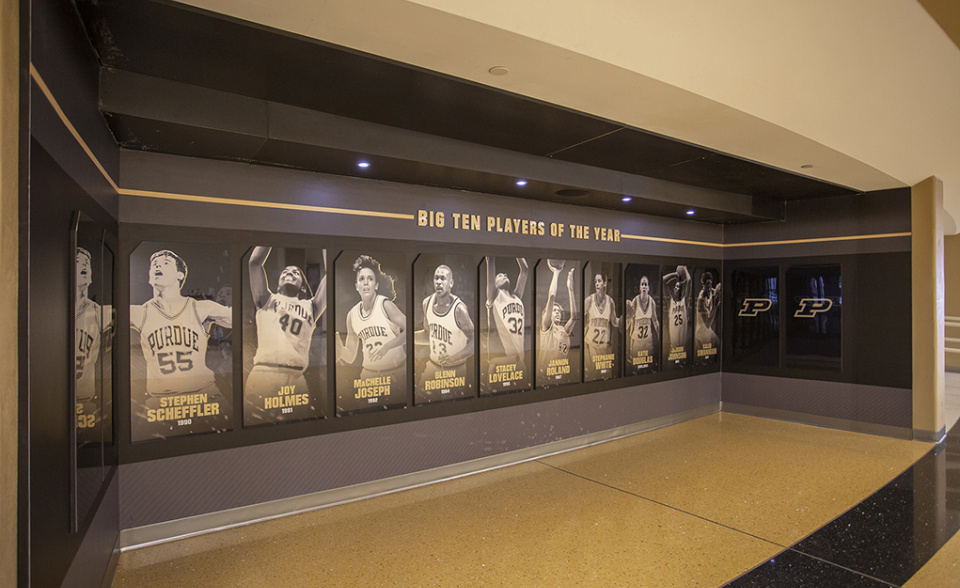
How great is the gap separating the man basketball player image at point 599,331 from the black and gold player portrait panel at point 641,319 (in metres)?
0.24

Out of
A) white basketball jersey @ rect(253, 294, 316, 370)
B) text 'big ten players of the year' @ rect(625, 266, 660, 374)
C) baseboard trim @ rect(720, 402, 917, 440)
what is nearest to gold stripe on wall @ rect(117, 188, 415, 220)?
white basketball jersey @ rect(253, 294, 316, 370)

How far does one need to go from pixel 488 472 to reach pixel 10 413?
3686 millimetres

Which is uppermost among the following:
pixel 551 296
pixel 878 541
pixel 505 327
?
pixel 551 296

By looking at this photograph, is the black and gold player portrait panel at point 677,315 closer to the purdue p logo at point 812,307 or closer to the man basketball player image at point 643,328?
the man basketball player image at point 643,328

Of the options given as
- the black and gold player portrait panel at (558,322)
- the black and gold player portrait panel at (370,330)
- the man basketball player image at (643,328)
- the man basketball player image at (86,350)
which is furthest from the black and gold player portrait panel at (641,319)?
the man basketball player image at (86,350)

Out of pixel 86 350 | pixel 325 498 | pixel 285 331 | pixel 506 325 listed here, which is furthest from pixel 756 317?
pixel 86 350

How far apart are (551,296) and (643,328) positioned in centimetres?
156

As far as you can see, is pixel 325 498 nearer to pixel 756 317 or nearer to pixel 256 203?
pixel 256 203

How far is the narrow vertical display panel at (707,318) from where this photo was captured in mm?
6590

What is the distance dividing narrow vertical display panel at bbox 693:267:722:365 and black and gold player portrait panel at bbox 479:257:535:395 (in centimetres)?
292

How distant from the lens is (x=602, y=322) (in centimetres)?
548

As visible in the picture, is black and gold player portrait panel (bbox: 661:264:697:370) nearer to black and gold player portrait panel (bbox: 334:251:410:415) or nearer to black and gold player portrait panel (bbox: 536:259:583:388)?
black and gold player portrait panel (bbox: 536:259:583:388)

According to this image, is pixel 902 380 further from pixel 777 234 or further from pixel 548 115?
pixel 548 115

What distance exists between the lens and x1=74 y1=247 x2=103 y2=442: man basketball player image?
207cm
